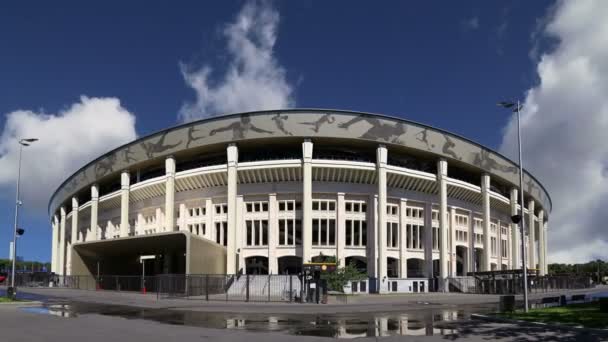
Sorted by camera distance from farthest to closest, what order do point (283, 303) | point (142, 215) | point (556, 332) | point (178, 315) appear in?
point (142, 215), point (283, 303), point (178, 315), point (556, 332)

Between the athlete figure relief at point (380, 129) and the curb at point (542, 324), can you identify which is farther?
the athlete figure relief at point (380, 129)

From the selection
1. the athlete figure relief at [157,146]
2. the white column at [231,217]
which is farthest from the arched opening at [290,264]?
the athlete figure relief at [157,146]

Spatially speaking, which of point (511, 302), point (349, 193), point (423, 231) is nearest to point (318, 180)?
point (349, 193)

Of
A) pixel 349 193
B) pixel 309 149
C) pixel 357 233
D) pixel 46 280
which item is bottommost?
pixel 46 280

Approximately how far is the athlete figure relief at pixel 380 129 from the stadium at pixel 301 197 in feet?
0.39

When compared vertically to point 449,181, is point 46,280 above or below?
below

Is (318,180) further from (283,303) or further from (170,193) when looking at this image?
(283,303)

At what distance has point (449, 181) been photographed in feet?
209

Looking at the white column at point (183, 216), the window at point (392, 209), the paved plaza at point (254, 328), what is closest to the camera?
the paved plaza at point (254, 328)

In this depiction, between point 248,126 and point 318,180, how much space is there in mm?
9771

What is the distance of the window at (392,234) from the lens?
59.9m

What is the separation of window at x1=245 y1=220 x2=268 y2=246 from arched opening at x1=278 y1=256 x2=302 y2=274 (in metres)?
3.84

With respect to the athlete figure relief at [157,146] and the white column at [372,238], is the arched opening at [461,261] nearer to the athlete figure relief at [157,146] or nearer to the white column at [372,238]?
the white column at [372,238]

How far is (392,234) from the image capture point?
6084cm
